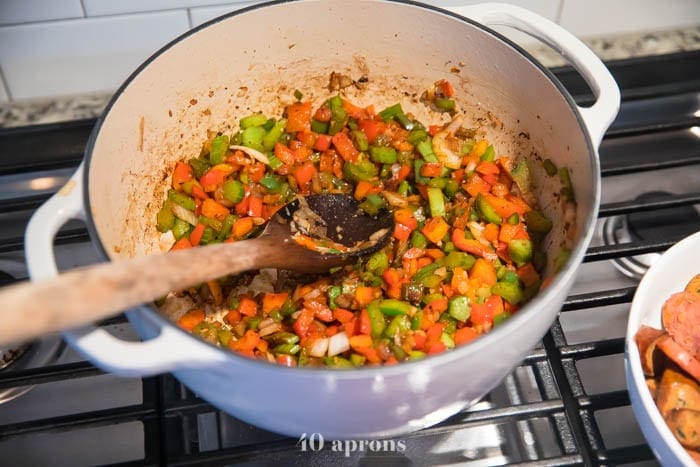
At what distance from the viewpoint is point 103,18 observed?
160cm

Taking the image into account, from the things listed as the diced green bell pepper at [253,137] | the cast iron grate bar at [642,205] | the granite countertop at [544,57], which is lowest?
the cast iron grate bar at [642,205]

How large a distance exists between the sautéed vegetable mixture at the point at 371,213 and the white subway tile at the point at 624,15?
576 millimetres

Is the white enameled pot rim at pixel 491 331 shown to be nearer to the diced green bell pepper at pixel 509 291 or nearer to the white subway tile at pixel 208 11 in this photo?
the diced green bell pepper at pixel 509 291

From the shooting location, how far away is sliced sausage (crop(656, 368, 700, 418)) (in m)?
1.07

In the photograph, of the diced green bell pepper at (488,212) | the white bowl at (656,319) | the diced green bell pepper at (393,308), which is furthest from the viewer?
the diced green bell pepper at (488,212)

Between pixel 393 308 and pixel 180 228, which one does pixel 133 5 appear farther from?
pixel 393 308

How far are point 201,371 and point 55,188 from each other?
35.8 inches

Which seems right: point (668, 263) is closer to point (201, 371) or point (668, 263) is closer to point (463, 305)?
point (463, 305)

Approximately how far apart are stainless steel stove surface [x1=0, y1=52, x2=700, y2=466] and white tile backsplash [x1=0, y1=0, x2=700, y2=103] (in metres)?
0.15

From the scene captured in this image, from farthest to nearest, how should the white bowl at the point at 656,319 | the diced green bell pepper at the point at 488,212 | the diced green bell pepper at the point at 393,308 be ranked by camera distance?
the diced green bell pepper at the point at 488,212 < the diced green bell pepper at the point at 393,308 < the white bowl at the point at 656,319

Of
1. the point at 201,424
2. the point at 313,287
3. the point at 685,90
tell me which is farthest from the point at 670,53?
the point at 201,424

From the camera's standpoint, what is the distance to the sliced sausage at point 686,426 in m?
1.03

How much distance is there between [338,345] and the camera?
47.2 inches

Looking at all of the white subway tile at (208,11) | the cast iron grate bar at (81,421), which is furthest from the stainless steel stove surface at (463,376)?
the white subway tile at (208,11)
